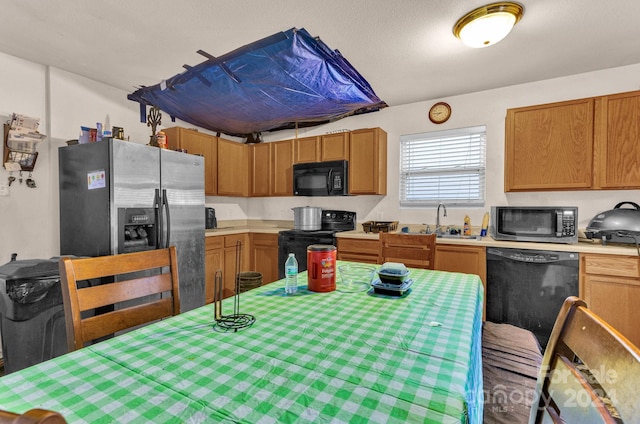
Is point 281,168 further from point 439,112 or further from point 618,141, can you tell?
point 618,141

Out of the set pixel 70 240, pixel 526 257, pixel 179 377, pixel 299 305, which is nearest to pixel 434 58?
pixel 526 257

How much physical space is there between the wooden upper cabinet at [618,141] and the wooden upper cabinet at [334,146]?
7.84 ft

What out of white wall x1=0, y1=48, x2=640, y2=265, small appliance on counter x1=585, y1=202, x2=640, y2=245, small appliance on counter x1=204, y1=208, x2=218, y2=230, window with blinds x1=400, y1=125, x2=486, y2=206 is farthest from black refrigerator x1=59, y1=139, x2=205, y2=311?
small appliance on counter x1=585, y1=202, x2=640, y2=245

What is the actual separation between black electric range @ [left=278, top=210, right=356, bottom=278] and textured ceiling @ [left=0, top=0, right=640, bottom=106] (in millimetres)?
1798

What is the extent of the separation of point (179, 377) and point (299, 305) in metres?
0.54

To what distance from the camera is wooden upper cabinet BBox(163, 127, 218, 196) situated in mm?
3512

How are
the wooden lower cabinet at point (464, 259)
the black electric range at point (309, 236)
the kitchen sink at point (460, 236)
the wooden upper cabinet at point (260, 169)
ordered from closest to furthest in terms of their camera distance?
the wooden lower cabinet at point (464, 259)
the kitchen sink at point (460, 236)
the black electric range at point (309, 236)
the wooden upper cabinet at point (260, 169)

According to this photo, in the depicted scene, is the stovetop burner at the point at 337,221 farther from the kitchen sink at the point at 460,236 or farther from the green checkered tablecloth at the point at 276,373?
the green checkered tablecloth at the point at 276,373

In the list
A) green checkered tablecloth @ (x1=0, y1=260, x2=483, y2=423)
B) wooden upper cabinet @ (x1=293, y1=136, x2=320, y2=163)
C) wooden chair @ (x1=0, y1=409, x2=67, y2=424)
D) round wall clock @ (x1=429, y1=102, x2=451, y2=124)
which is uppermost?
round wall clock @ (x1=429, y1=102, x2=451, y2=124)

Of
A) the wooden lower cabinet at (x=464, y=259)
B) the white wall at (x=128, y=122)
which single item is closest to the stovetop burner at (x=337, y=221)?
the white wall at (x=128, y=122)

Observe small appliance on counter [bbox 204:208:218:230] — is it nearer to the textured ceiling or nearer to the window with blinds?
the textured ceiling

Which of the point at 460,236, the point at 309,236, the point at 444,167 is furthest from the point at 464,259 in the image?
the point at 309,236

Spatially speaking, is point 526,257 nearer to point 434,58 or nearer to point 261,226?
point 434,58

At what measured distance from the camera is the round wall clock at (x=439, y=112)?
353 cm
